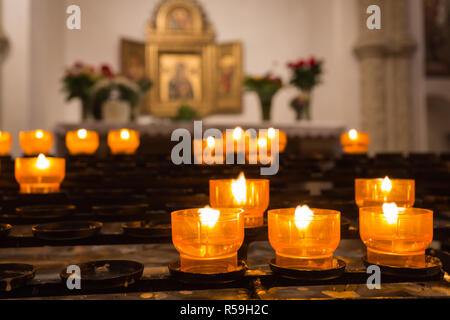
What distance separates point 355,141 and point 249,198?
5.34 feet

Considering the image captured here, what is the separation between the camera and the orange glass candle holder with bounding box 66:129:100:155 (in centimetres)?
266

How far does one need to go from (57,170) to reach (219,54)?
5954mm

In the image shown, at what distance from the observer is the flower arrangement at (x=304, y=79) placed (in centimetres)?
544

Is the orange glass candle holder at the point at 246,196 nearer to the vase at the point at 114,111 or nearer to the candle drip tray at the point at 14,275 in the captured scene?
the candle drip tray at the point at 14,275

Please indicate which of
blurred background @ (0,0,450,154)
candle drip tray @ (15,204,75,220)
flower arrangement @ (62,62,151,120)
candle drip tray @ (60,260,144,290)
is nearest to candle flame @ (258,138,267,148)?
candle drip tray @ (15,204,75,220)

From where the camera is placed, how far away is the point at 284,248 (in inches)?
40.0

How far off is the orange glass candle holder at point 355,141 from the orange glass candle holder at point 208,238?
1852 millimetres

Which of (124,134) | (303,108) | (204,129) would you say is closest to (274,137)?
(124,134)

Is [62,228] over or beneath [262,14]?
beneath

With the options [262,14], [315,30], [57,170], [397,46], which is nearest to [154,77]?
[262,14]
